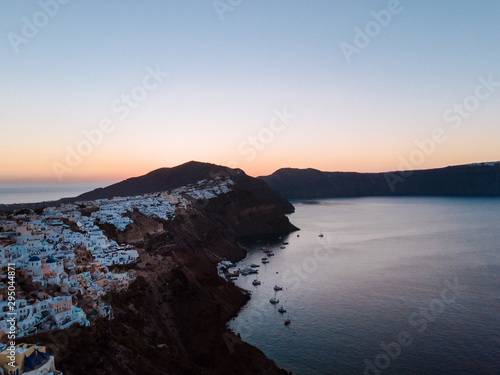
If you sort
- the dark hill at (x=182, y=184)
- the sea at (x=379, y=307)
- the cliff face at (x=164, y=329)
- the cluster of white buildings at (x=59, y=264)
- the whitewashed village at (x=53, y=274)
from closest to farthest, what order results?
the whitewashed village at (x=53, y=274)
the cliff face at (x=164, y=329)
the cluster of white buildings at (x=59, y=264)
the sea at (x=379, y=307)
the dark hill at (x=182, y=184)

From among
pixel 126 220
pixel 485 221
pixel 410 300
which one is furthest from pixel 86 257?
pixel 485 221

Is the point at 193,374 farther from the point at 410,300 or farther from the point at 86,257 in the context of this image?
the point at 410,300

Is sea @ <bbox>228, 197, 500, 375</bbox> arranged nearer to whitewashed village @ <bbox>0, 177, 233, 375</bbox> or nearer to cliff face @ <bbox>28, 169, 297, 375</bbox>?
cliff face @ <bbox>28, 169, 297, 375</bbox>

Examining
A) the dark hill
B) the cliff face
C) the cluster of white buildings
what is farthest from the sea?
the dark hill

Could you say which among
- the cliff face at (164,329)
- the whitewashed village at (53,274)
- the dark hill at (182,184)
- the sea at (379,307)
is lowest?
the sea at (379,307)

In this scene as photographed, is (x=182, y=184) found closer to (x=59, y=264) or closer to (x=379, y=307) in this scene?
(x=379, y=307)

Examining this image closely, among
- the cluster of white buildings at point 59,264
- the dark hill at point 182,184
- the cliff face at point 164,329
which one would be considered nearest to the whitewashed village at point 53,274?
the cluster of white buildings at point 59,264

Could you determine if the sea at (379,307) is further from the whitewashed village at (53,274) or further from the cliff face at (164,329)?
the whitewashed village at (53,274)
